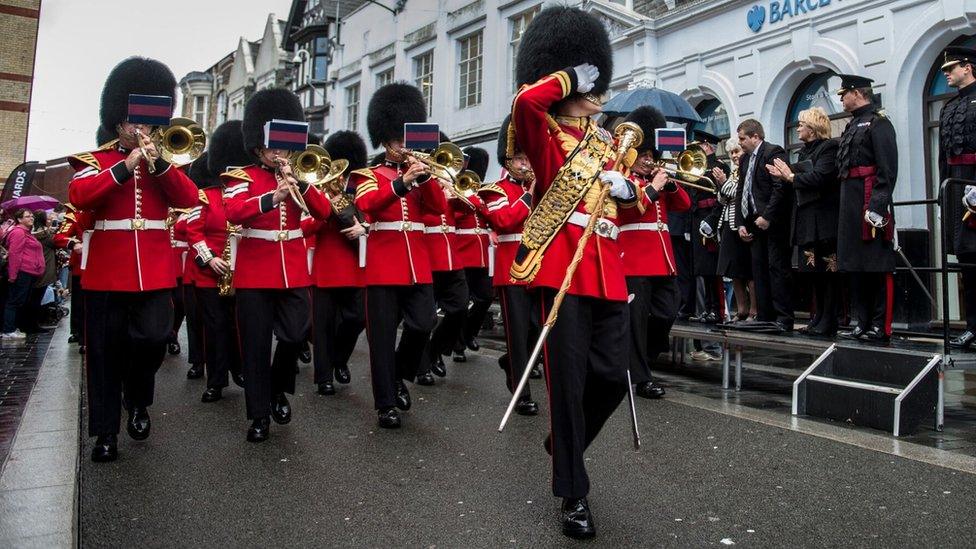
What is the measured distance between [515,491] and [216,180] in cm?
512

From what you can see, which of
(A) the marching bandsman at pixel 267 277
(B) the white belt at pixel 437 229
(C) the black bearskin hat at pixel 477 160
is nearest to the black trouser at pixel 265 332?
(A) the marching bandsman at pixel 267 277


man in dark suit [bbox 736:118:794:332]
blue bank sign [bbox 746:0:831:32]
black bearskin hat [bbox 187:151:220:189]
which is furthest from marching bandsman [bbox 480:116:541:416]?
blue bank sign [bbox 746:0:831:32]

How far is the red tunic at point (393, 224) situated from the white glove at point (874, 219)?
3267mm

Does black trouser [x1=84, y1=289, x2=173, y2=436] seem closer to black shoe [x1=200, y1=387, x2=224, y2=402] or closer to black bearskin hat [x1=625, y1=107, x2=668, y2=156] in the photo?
black shoe [x1=200, y1=387, x2=224, y2=402]

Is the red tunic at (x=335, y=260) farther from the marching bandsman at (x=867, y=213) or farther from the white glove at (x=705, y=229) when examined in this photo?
the marching bandsman at (x=867, y=213)

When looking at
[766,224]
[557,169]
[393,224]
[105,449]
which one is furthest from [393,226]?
[766,224]

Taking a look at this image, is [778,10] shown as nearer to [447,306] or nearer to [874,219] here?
[874,219]

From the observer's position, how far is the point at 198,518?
372 cm

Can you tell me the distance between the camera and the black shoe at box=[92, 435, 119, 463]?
4805 millimetres

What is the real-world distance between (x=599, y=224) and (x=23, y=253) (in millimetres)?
10770

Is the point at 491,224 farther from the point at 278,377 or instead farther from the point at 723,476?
the point at 723,476

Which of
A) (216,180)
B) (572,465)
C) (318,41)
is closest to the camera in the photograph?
(572,465)

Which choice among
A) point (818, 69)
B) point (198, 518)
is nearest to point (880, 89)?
point (818, 69)

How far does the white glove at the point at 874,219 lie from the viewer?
21.5 feet
